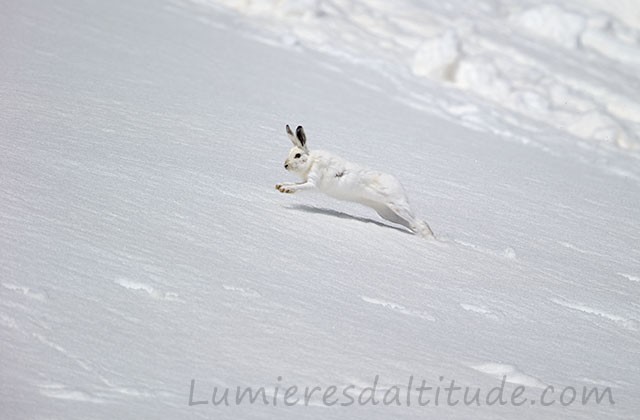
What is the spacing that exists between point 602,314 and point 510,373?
5.74 ft

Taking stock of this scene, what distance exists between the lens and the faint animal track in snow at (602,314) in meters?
6.00

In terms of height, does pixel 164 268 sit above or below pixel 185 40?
above

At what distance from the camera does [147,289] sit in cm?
446

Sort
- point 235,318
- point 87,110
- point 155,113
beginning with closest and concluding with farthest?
1. point 235,318
2. point 87,110
3. point 155,113

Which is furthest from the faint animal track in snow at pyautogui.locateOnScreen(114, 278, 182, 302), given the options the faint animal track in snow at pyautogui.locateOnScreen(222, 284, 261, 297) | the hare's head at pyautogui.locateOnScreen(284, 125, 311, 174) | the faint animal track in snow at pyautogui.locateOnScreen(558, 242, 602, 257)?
the faint animal track in snow at pyautogui.locateOnScreen(558, 242, 602, 257)

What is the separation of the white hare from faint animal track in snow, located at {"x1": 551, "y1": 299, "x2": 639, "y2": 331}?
3.20ft

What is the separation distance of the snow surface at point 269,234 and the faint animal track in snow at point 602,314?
0.03m

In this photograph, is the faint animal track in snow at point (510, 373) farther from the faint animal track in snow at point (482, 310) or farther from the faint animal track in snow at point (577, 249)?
the faint animal track in snow at point (577, 249)

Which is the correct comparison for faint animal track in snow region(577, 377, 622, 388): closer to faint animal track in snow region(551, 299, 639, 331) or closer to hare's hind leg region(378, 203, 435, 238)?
faint animal track in snow region(551, 299, 639, 331)

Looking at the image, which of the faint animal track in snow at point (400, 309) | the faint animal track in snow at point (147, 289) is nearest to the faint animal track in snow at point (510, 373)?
the faint animal track in snow at point (400, 309)

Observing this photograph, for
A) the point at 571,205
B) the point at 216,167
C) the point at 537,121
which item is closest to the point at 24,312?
the point at 216,167

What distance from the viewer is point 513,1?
19.5 meters

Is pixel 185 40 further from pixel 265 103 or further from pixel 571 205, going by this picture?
pixel 571 205

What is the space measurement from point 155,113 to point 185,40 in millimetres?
4439
